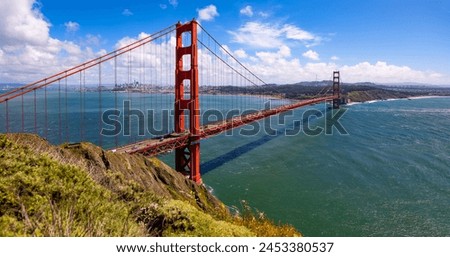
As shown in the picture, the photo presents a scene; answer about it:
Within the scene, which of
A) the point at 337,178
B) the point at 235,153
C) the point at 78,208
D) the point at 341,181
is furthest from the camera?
the point at 235,153

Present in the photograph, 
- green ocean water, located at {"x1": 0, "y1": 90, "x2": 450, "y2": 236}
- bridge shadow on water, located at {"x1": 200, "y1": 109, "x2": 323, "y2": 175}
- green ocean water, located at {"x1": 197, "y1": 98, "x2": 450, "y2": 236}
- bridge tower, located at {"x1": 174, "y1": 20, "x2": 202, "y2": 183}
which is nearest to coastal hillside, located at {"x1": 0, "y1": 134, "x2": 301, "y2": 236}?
green ocean water, located at {"x1": 197, "y1": 98, "x2": 450, "y2": 236}

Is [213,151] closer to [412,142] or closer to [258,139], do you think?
[258,139]

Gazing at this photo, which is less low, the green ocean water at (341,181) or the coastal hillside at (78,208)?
the coastal hillside at (78,208)

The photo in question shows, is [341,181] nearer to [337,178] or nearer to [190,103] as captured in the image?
[337,178]

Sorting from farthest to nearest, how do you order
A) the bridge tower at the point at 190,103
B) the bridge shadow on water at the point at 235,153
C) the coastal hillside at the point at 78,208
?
the bridge shadow on water at the point at 235,153, the bridge tower at the point at 190,103, the coastal hillside at the point at 78,208

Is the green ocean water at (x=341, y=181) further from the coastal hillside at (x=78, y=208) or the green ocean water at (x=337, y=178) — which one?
the coastal hillside at (x=78, y=208)

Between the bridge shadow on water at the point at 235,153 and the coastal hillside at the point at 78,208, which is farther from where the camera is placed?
the bridge shadow on water at the point at 235,153

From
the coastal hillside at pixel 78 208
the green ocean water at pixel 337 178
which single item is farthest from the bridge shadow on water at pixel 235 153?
the coastal hillside at pixel 78 208

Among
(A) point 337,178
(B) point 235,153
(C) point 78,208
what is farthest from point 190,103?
(C) point 78,208
